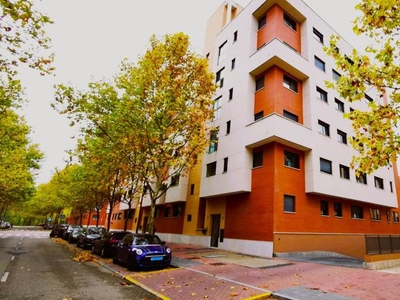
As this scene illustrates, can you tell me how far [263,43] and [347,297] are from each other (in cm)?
1908

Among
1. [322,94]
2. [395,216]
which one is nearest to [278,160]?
[322,94]

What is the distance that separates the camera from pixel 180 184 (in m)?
25.2

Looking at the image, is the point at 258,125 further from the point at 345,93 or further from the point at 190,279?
the point at 190,279

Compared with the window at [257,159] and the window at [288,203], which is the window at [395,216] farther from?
the window at [257,159]

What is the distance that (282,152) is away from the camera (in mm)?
17594

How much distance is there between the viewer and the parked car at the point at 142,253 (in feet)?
35.6

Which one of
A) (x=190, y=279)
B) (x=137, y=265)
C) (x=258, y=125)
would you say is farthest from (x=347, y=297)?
(x=258, y=125)

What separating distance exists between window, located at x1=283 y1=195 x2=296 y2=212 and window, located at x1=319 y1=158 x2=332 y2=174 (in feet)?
12.4

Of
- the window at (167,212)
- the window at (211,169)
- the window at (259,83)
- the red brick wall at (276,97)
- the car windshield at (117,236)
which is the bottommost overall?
the car windshield at (117,236)

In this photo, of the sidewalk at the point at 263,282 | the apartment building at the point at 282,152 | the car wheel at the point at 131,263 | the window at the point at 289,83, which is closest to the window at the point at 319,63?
the apartment building at the point at 282,152

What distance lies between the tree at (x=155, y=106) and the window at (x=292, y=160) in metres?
6.08

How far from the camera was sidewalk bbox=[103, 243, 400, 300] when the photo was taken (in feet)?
23.3

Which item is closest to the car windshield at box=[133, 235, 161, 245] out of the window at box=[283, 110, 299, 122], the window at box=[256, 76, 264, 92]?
the window at box=[283, 110, 299, 122]

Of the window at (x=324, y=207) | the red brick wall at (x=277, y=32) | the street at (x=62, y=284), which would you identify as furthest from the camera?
the red brick wall at (x=277, y=32)
